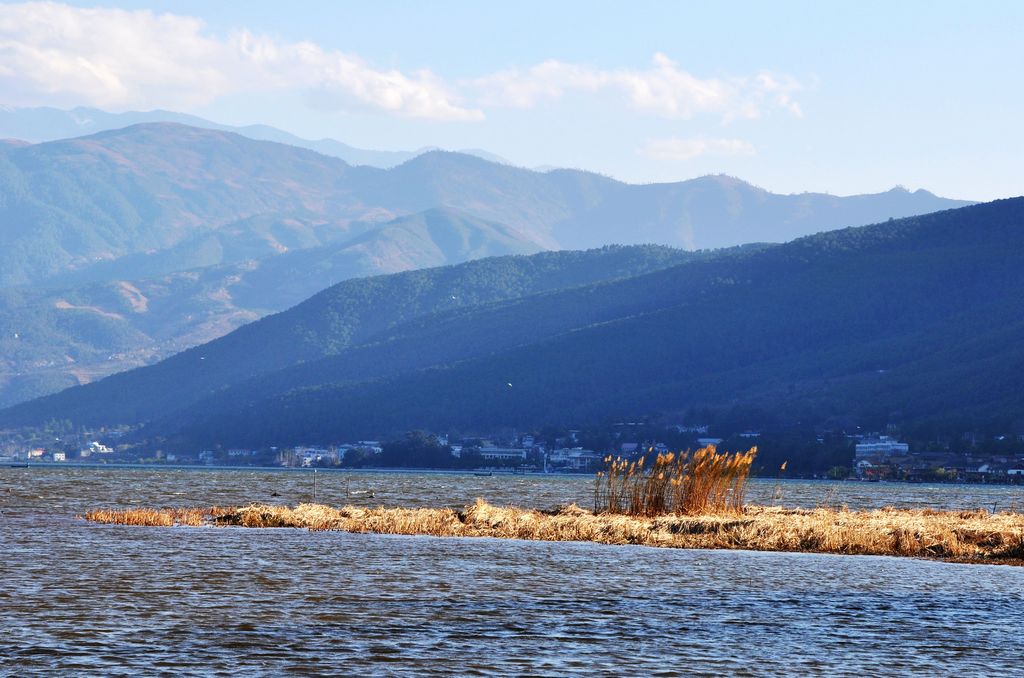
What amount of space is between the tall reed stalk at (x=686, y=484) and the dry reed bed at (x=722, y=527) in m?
1.26

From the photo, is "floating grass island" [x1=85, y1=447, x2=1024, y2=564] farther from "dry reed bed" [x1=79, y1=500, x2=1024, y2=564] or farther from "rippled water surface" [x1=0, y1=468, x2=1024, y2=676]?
"rippled water surface" [x1=0, y1=468, x2=1024, y2=676]

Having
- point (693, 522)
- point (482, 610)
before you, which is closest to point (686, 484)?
point (693, 522)

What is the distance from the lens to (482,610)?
3962cm

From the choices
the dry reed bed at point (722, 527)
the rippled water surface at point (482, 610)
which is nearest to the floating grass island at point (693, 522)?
the dry reed bed at point (722, 527)

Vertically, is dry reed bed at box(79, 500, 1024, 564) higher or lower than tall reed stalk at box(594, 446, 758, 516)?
lower

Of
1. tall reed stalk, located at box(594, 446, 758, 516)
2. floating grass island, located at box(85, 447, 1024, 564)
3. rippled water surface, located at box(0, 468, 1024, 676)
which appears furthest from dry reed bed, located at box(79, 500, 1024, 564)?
rippled water surface, located at box(0, 468, 1024, 676)

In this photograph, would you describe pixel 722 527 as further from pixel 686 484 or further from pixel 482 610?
pixel 482 610

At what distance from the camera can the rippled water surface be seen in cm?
3161

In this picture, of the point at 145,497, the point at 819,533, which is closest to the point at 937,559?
the point at 819,533

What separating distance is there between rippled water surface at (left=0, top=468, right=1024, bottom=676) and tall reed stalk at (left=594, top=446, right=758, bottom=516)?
551 centimetres

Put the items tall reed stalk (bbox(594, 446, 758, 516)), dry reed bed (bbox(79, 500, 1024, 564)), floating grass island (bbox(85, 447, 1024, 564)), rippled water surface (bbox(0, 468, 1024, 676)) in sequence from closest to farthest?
1. rippled water surface (bbox(0, 468, 1024, 676))
2. dry reed bed (bbox(79, 500, 1024, 564))
3. floating grass island (bbox(85, 447, 1024, 564))
4. tall reed stalk (bbox(594, 446, 758, 516))

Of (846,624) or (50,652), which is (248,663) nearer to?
(50,652)

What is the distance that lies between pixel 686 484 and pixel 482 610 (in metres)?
24.5

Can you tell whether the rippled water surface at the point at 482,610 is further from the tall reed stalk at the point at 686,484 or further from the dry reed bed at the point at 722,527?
the tall reed stalk at the point at 686,484
